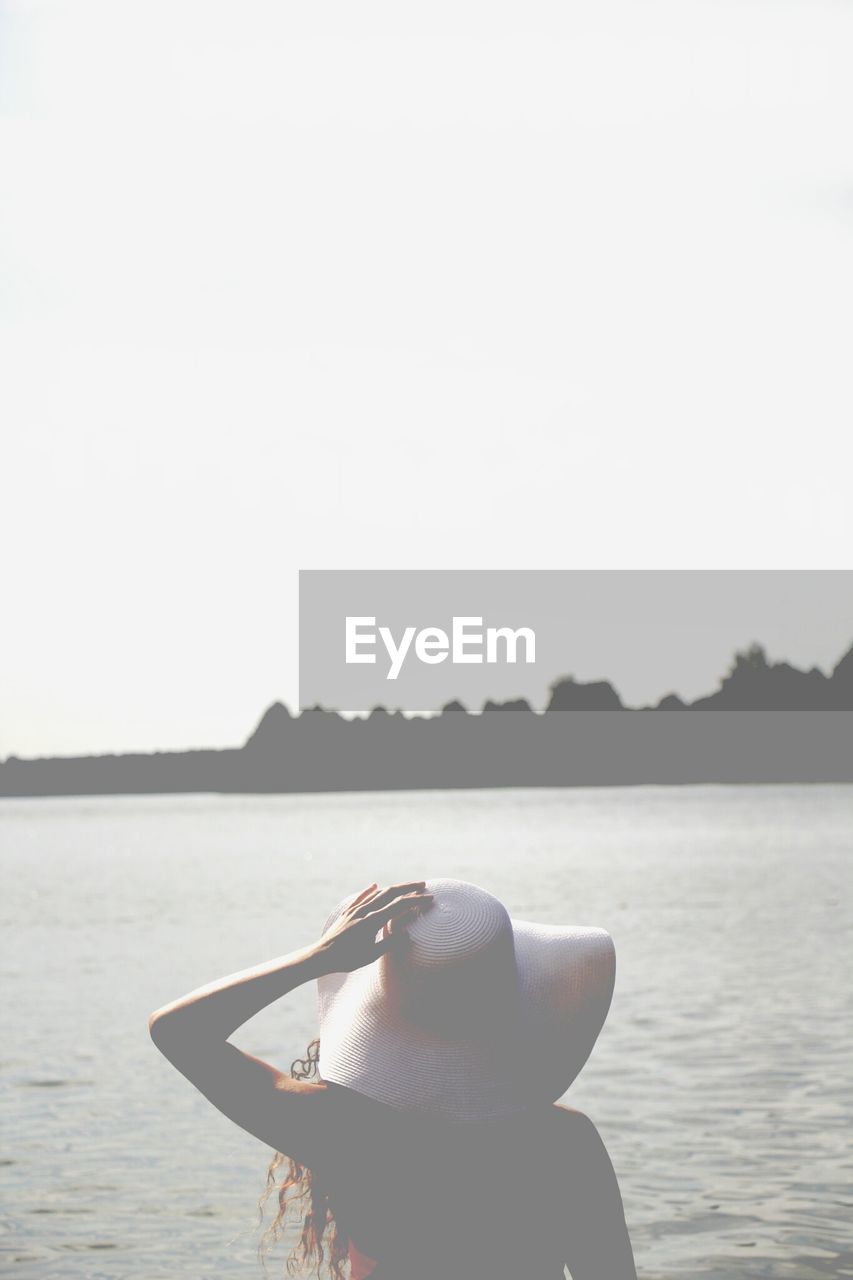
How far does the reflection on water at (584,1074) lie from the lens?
44.8 ft

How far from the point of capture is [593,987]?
2.95 metres

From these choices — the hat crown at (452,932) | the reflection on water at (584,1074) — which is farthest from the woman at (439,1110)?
the reflection on water at (584,1074)

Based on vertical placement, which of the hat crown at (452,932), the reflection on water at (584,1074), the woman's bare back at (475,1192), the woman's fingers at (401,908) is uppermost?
the woman's fingers at (401,908)

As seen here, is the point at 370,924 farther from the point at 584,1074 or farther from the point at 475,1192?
the point at 584,1074

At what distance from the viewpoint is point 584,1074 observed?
69.1 ft

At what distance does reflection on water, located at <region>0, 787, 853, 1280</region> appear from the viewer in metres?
13.7

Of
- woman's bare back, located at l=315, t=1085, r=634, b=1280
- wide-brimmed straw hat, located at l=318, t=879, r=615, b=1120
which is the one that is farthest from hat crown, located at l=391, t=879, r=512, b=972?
woman's bare back, located at l=315, t=1085, r=634, b=1280

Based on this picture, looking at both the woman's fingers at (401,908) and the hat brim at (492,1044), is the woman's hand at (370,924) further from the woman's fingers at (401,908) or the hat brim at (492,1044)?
the hat brim at (492,1044)

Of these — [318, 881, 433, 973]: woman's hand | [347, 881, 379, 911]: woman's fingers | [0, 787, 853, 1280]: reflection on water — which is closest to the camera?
[318, 881, 433, 973]: woman's hand

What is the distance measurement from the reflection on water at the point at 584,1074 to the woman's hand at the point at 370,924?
10.7 meters

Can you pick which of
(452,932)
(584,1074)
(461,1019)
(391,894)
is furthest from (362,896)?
(584,1074)

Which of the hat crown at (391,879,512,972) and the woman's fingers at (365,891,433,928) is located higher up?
the woman's fingers at (365,891,433,928)

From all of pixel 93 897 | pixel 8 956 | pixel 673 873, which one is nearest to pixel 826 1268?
pixel 8 956

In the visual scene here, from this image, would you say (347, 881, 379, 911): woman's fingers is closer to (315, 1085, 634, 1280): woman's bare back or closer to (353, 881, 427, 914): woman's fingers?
(353, 881, 427, 914): woman's fingers
